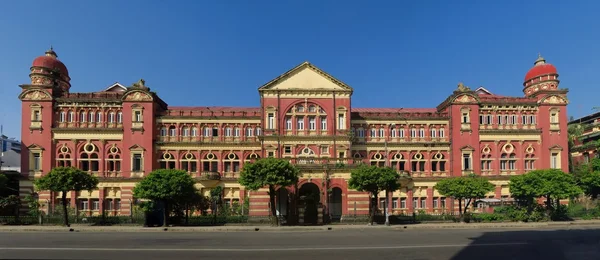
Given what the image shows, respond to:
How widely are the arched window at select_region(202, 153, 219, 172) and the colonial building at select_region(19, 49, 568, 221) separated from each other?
0.13m

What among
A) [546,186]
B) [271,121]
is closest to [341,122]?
[271,121]

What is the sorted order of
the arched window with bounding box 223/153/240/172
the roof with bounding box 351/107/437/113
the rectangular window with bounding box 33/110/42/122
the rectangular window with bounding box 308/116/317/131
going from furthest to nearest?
1. the roof with bounding box 351/107/437/113
2. the arched window with bounding box 223/153/240/172
3. the rectangular window with bounding box 308/116/317/131
4. the rectangular window with bounding box 33/110/42/122

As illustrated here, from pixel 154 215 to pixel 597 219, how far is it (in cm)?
4711

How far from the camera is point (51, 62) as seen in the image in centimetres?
5072

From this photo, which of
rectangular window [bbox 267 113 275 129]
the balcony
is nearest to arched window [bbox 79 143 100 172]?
the balcony

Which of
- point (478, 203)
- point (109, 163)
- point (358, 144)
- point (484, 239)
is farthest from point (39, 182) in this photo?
point (478, 203)

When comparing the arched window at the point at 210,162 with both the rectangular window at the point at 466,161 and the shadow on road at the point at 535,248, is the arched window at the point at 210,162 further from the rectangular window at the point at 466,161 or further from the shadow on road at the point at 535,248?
the shadow on road at the point at 535,248

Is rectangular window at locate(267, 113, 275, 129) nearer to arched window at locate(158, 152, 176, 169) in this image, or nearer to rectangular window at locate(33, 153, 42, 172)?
arched window at locate(158, 152, 176, 169)

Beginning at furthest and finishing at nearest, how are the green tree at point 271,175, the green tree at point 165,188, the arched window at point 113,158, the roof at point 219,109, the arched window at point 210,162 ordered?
the roof at point 219,109, the arched window at point 210,162, the arched window at point 113,158, the green tree at point 271,175, the green tree at point 165,188

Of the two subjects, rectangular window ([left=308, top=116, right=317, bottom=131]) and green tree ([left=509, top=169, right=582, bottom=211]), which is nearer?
green tree ([left=509, top=169, right=582, bottom=211])

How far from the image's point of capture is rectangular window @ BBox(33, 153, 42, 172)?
158 feet

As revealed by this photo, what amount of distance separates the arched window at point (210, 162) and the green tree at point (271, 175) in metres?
12.4

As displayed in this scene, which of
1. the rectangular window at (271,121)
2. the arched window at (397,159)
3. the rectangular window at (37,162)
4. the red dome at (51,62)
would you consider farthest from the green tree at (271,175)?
the red dome at (51,62)

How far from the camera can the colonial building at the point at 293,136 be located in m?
48.6
